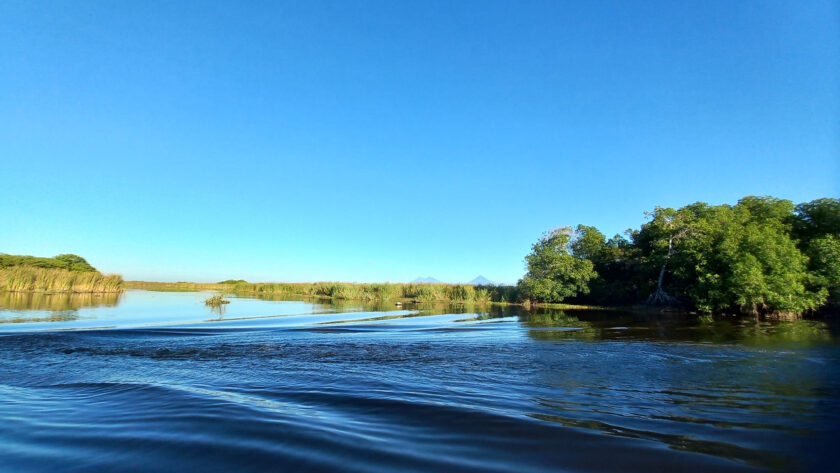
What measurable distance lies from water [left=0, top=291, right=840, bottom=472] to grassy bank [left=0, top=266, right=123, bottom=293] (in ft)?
110

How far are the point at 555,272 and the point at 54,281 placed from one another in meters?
47.4

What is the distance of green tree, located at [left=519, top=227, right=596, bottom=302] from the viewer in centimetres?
3747

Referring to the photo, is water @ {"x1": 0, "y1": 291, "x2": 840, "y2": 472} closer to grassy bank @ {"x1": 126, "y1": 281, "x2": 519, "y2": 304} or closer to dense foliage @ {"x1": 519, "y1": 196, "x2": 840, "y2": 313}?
dense foliage @ {"x1": 519, "y1": 196, "x2": 840, "y2": 313}

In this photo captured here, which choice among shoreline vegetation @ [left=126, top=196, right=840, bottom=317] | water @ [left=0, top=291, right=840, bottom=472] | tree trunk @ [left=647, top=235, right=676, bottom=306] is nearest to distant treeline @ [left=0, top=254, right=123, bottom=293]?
shoreline vegetation @ [left=126, top=196, right=840, bottom=317]

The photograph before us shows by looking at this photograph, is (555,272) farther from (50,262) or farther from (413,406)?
(50,262)

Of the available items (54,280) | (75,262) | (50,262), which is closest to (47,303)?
(54,280)

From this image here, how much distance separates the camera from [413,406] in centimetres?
647

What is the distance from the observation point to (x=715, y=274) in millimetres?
27547

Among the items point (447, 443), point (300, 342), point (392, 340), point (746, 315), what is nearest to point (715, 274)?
point (746, 315)

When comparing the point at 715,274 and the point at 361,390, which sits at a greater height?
the point at 715,274

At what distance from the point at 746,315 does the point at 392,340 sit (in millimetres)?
26407

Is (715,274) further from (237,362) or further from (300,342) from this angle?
(237,362)

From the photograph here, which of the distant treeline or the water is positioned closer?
the water

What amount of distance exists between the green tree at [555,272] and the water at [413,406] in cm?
2453
